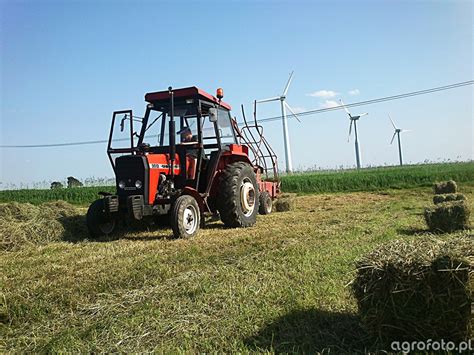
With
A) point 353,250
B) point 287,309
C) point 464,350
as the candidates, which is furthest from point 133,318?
point 353,250

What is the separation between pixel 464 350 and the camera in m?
2.49

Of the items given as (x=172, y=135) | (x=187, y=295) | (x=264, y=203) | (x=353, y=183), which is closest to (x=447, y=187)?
(x=353, y=183)

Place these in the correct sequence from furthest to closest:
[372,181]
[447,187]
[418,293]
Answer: [372,181] → [447,187] → [418,293]

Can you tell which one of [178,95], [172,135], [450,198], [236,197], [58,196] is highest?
[178,95]

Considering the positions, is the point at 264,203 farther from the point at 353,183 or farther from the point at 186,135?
the point at 353,183

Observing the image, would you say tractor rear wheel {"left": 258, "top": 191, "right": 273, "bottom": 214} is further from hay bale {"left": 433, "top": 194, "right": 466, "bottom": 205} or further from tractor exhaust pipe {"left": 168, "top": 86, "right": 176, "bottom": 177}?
hay bale {"left": 433, "top": 194, "right": 466, "bottom": 205}

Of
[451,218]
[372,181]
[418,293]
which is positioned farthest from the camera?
[372,181]

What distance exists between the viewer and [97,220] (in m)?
7.43

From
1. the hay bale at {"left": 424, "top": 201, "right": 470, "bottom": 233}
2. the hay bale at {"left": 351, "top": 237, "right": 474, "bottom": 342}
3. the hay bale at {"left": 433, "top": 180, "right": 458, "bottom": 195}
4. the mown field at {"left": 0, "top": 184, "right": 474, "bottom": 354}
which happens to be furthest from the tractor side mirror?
the hay bale at {"left": 433, "top": 180, "right": 458, "bottom": 195}

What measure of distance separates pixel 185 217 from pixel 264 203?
4.13 metres

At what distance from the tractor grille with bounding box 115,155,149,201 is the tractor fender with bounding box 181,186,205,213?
72 centimetres

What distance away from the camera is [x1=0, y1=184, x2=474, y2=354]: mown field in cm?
289

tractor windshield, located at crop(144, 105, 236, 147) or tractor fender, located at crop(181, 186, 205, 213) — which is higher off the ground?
tractor windshield, located at crop(144, 105, 236, 147)

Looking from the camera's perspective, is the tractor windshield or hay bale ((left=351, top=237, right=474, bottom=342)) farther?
the tractor windshield
